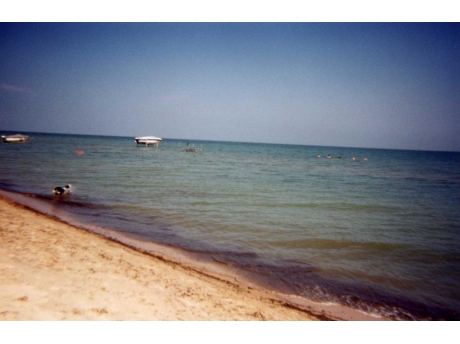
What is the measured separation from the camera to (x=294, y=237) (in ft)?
26.2

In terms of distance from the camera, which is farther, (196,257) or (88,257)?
(196,257)

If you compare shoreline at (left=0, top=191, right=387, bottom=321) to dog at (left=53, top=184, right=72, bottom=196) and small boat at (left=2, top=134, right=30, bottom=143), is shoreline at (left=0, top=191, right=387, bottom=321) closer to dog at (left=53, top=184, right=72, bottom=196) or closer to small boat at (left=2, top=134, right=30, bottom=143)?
dog at (left=53, top=184, right=72, bottom=196)

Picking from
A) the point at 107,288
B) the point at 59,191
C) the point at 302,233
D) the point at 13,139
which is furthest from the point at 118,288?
the point at 13,139

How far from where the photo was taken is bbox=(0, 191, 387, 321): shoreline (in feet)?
11.6

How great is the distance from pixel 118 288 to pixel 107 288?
0.18 metres

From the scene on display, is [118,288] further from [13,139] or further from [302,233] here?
[13,139]

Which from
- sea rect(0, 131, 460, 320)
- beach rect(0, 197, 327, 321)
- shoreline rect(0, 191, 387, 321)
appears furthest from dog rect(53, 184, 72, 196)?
beach rect(0, 197, 327, 321)

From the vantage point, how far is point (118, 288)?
13.6 ft

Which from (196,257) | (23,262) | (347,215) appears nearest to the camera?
(23,262)

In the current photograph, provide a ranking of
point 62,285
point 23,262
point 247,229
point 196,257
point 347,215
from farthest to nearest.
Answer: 1. point 347,215
2. point 247,229
3. point 196,257
4. point 23,262
5. point 62,285

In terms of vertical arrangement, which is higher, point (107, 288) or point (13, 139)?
point (13, 139)
